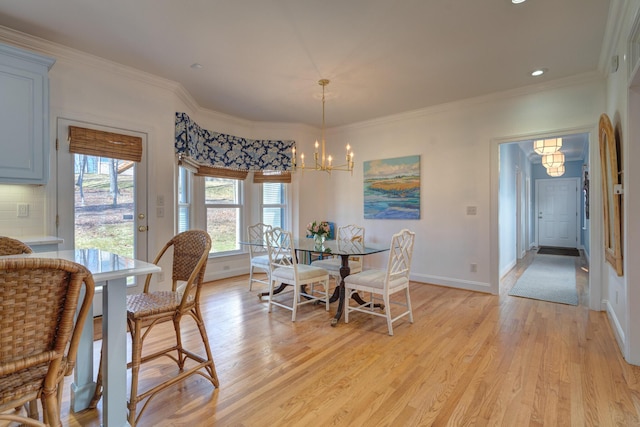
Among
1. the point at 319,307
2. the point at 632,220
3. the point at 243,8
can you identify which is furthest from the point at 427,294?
the point at 243,8

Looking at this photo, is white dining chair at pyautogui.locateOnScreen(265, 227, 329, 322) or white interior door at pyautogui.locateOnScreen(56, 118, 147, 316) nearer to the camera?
white interior door at pyautogui.locateOnScreen(56, 118, 147, 316)

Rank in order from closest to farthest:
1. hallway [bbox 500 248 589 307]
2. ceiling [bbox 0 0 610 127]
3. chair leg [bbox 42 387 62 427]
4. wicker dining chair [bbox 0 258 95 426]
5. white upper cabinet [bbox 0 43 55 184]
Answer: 1. wicker dining chair [bbox 0 258 95 426]
2. chair leg [bbox 42 387 62 427]
3. ceiling [bbox 0 0 610 127]
4. white upper cabinet [bbox 0 43 55 184]
5. hallway [bbox 500 248 589 307]

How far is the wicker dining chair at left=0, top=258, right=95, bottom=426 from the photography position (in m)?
0.94

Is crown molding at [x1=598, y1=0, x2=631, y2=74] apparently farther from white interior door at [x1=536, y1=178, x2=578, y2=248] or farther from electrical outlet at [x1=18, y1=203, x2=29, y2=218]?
white interior door at [x1=536, y1=178, x2=578, y2=248]

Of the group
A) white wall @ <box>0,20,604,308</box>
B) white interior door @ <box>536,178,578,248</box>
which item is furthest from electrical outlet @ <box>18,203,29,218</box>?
white interior door @ <box>536,178,578,248</box>

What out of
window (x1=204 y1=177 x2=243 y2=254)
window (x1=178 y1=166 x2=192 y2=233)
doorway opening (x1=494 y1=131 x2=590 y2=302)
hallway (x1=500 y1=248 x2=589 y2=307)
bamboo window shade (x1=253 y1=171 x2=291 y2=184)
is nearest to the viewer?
hallway (x1=500 y1=248 x2=589 y2=307)

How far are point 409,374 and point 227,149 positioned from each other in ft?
13.5

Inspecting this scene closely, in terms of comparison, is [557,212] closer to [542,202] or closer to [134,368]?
[542,202]

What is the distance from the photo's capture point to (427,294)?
413cm

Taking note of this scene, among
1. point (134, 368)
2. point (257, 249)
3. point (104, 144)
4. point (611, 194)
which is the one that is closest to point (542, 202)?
point (611, 194)

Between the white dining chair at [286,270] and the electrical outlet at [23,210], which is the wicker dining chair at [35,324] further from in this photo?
the electrical outlet at [23,210]

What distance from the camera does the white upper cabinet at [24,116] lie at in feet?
8.13

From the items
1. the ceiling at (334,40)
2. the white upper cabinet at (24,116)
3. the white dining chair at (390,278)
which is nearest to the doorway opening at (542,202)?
the ceiling at (334,40)

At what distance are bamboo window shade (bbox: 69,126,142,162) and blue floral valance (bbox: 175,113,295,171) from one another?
54 cm
